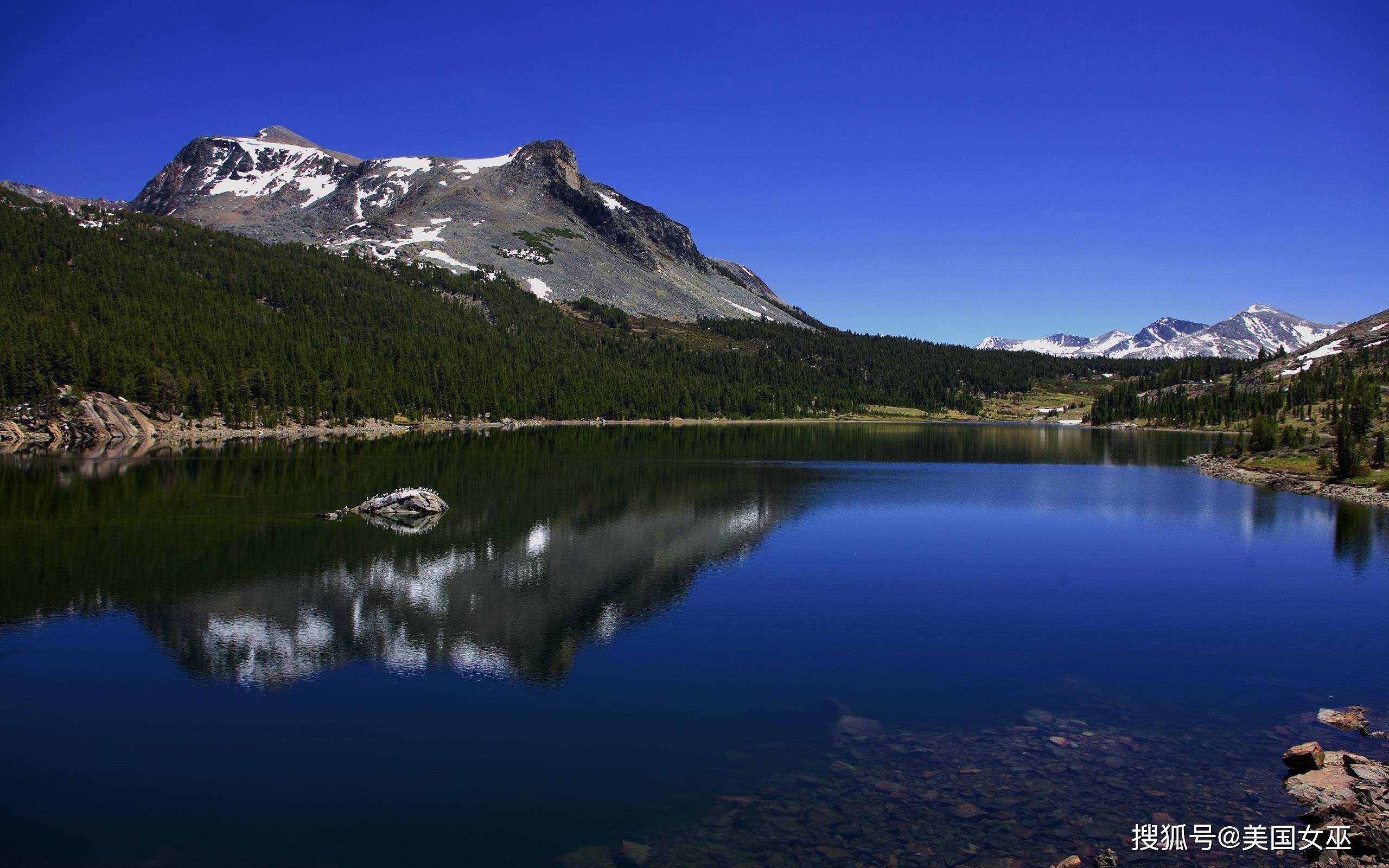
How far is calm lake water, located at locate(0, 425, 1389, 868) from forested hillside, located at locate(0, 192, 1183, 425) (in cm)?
6191

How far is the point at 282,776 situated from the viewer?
1458 centimetres

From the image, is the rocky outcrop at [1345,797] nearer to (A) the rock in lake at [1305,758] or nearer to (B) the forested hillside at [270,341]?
(A) the rock in lake at [1305,758]

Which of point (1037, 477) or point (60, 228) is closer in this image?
point (1037, 477)

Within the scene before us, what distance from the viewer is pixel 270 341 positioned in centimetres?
12450

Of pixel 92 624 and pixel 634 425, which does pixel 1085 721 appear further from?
pixel 634 425

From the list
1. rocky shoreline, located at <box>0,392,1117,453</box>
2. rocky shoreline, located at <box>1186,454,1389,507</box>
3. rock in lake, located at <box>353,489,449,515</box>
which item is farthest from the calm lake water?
rocky shoreline, located at <box>0,392,1117,453</box>

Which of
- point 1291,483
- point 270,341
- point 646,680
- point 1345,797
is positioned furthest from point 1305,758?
point 270,341

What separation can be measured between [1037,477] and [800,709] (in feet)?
197

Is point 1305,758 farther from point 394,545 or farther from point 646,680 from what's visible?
point 394,545

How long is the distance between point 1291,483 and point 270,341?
12545 centimetres

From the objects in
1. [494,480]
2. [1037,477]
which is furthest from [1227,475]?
[494,480]

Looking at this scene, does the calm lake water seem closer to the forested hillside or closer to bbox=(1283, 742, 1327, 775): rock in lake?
bbox=(1283, 742, 1327, 775): rock in lake

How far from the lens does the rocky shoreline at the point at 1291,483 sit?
5416cm

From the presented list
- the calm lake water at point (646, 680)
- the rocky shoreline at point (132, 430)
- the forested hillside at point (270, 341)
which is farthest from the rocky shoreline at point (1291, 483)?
the forested hillside at point (270, 341)
